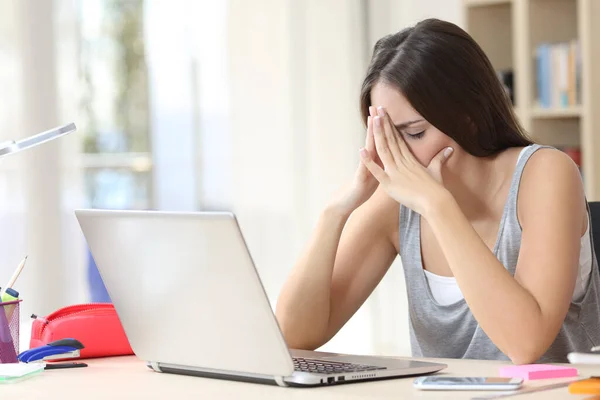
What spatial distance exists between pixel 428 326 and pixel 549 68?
2.13 m

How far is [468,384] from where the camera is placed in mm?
1232

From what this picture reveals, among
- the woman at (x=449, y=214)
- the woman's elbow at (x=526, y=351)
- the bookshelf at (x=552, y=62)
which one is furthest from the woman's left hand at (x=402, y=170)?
the bookshelf at (x=552, y=62)

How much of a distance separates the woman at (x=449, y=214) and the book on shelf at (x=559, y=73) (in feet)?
6.23

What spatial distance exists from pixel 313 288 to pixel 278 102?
2108mm

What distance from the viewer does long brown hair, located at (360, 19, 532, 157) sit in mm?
1692

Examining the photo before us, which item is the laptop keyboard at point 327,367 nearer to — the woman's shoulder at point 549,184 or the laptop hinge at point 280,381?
the laptop hinge at point 280,381

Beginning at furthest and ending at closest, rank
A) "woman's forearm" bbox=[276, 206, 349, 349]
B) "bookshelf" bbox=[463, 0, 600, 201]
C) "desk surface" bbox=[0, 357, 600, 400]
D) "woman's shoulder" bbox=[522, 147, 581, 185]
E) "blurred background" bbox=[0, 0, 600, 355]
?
"bookshelf" bbox=[463, 0, 600, 201], "blurred background" bbox=[0, 0, 600, 355], "woman's forearm" bbox=[276, 206, 349, 349], "woman's shoulder" bbox=[522, 147, 581, 185], "desk surface" bbox=[0, 357, 600, 400]

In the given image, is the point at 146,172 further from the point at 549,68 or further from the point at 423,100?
the point at 423,100

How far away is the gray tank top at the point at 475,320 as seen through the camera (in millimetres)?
1750

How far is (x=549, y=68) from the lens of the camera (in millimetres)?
3693

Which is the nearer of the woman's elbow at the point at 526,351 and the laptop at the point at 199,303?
the laptop at the point at 199,303

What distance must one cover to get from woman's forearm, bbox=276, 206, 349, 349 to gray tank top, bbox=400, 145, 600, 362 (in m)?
0.18

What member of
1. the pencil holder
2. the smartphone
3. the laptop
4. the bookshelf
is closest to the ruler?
the smartphone

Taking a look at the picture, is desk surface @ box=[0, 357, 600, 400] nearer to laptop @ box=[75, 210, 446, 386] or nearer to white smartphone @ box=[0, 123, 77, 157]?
laptop @ box=[75, 210, 446, 386]
